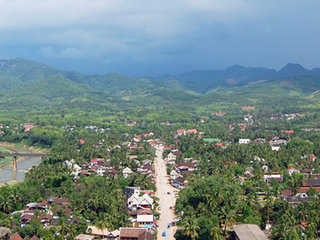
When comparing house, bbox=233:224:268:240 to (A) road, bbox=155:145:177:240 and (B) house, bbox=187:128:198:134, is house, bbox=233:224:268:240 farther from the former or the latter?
(B) house, bbox=187:128:198:134

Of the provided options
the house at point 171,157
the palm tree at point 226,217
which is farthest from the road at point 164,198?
the palm tree at point 226,217

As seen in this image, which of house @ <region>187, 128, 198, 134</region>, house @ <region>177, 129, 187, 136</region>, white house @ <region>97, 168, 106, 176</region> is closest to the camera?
white house @ <region>97, 168, 106, 176</region>

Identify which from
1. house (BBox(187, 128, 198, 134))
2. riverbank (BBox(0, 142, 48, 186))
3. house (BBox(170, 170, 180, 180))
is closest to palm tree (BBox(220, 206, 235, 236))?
house (BBox(170, 170, 180, 180))

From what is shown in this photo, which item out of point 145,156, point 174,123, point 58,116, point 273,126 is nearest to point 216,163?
point 145,156

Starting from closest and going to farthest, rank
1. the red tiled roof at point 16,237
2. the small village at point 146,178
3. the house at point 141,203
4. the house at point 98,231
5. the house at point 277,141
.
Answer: the red tiled roof at point 16,237 < the house at point 98,231 < the small village at point 146,178 < the house at point 141,203 < the house at point 277,141

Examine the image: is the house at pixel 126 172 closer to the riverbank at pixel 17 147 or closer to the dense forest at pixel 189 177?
the dense forest at pixel 189 177
